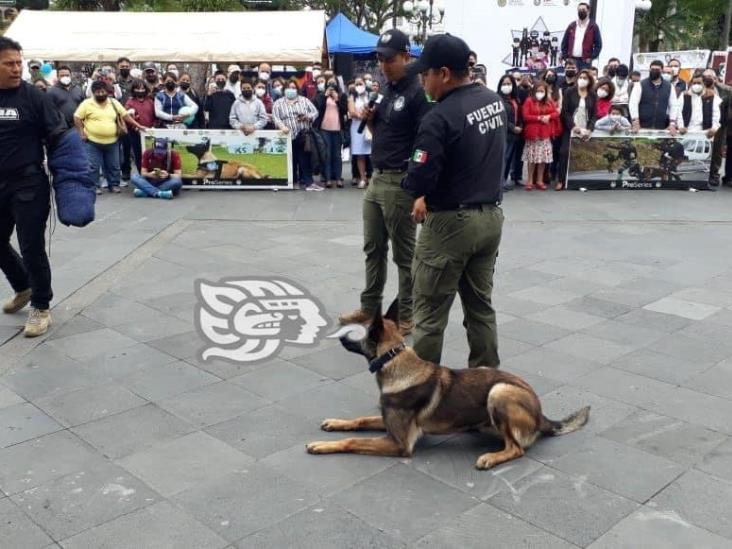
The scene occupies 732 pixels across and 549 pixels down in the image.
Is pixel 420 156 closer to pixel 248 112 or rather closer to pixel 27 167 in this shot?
pixel 27 167

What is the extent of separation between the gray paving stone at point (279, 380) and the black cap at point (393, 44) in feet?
6.62

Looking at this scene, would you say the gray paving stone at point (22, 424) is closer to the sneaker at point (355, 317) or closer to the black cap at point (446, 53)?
the sneaker at point (355, 317)

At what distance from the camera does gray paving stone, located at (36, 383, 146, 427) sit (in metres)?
3.99

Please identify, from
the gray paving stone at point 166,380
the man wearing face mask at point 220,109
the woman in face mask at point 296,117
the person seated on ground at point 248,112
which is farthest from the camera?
the man wearing face mask at point 220,109

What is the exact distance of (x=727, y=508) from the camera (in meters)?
3.14

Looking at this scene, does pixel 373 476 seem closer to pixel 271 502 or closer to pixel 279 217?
pixel 271 502

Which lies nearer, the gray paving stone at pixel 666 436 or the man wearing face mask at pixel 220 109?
the gray paving stone at pixel 666 436

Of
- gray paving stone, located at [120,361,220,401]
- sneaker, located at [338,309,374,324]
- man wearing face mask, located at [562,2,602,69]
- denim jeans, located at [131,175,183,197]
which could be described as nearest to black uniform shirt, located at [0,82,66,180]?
gray paving stone, located at [120,361,220,401]

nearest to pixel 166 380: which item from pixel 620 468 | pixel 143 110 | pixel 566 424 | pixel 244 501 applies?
pixel 244 501

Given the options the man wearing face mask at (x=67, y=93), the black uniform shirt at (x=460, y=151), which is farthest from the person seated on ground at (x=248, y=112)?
the black uniform shirt at (x=460, y=151)

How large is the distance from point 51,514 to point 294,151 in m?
9.25

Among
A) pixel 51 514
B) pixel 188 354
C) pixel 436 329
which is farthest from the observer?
pixel 188 354

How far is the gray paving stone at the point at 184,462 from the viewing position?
11.0 feet

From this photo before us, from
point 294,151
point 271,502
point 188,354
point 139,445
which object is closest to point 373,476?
point 271,502
